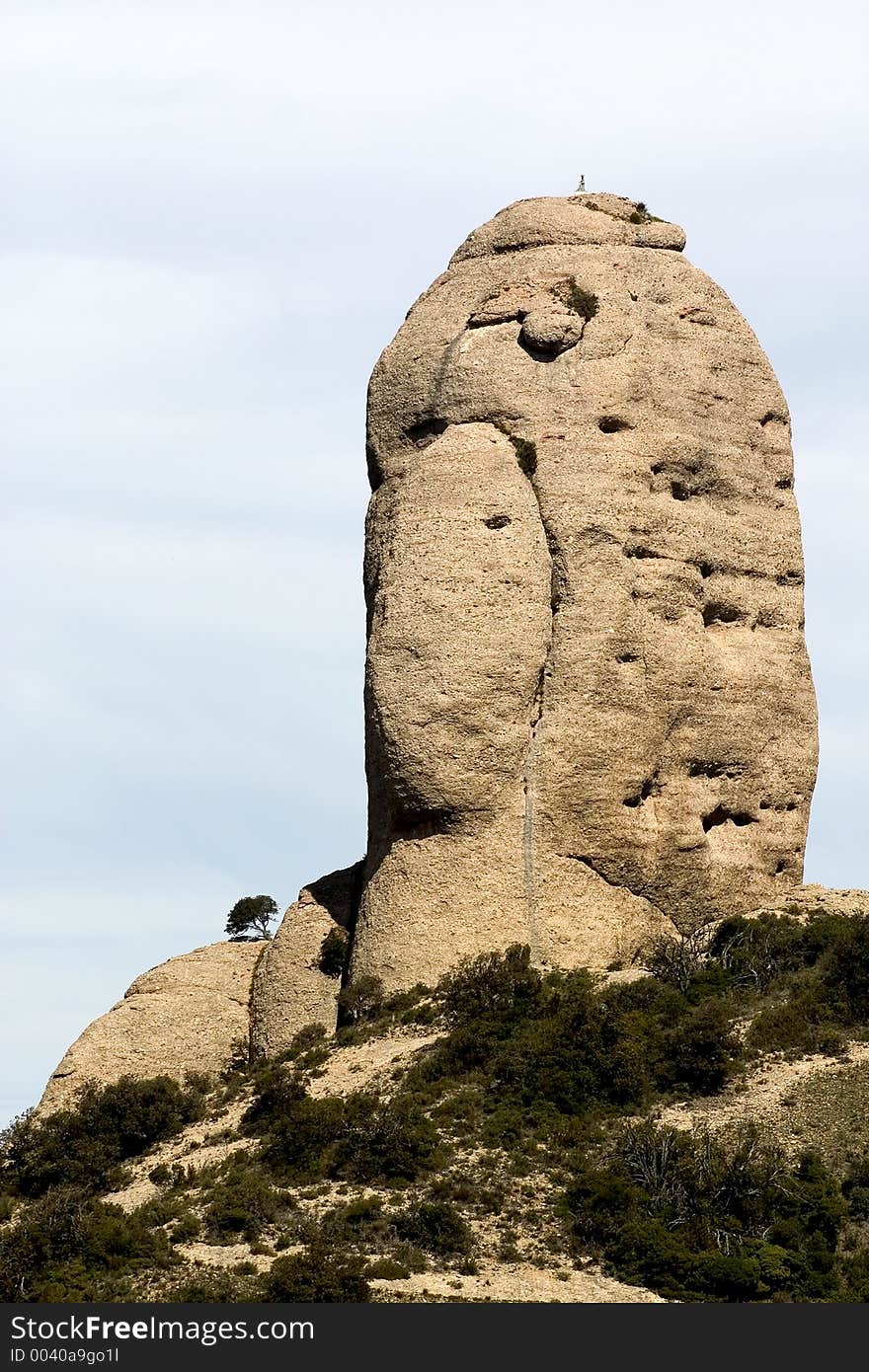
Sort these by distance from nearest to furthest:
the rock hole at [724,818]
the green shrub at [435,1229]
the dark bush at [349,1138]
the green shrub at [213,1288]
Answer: the green shrub at [213,1288], the green shrub at [435,1229], the dark bush at [349,1138], the rock hole at [724,818]

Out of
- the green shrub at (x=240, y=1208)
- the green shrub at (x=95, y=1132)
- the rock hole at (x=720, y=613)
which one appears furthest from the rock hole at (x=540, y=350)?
the green shrub at (x=240, y=1208)

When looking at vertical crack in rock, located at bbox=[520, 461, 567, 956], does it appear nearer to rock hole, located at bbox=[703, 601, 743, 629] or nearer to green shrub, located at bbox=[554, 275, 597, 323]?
rock hole, located at bbox=[703, 601, 743, 629]

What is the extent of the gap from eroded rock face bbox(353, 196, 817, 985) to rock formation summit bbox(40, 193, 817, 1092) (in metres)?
0.04

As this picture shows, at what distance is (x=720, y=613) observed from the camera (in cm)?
4341

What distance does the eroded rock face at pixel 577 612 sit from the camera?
40.4 meters

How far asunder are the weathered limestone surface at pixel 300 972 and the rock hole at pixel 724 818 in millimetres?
5865

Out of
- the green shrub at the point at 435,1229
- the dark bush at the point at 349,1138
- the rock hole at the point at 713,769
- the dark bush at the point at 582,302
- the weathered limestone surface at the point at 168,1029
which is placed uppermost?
the dark bush at the point at 582,302

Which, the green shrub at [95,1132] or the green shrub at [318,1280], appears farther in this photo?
the green shrub at [95,1132]

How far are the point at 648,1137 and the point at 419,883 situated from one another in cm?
683

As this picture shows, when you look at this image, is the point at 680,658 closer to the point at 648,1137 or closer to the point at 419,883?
the point at 419,883

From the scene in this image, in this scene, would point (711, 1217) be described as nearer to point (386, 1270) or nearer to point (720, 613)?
point (386, 1270)

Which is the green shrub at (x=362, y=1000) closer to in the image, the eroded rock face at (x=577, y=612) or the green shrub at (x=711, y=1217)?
the eroded rock face at (x=577, y=612)

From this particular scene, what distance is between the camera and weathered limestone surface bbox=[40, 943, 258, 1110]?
134ft

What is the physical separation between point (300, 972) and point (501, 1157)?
737 cm
